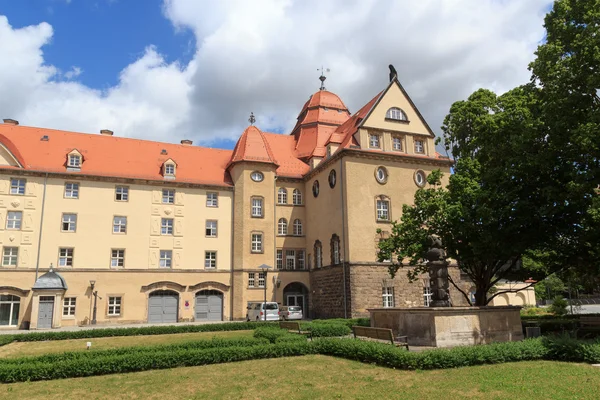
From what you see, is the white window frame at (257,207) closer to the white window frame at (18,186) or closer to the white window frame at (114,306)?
the white window frame at (114,306)

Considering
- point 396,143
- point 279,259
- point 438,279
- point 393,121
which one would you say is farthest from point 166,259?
point 438,279

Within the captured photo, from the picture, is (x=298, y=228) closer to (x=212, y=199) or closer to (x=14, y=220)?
(x=212, y=199)

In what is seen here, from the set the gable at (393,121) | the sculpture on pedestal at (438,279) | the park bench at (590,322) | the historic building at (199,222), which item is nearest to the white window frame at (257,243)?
the historic building at (199,222)

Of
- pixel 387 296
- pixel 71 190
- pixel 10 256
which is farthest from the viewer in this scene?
pixel 71 190

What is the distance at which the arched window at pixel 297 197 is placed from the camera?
146 feet

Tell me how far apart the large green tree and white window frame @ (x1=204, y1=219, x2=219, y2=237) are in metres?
20.2

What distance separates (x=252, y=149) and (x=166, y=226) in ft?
33.9

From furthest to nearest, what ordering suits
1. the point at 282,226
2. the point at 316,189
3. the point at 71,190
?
the point at 282,226 → the point at 316,189 → the point at 71,190

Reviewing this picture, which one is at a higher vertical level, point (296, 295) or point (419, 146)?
point (419, 146)

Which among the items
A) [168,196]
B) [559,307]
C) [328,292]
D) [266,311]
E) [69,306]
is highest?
[168,196]

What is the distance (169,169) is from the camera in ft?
138

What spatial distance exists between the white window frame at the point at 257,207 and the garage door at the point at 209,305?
7.56 m

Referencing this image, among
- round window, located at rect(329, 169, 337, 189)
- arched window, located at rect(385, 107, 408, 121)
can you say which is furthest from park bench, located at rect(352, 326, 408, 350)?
arched window, located at rect(385, 107, 408, 121)

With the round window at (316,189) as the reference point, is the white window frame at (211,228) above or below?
below
